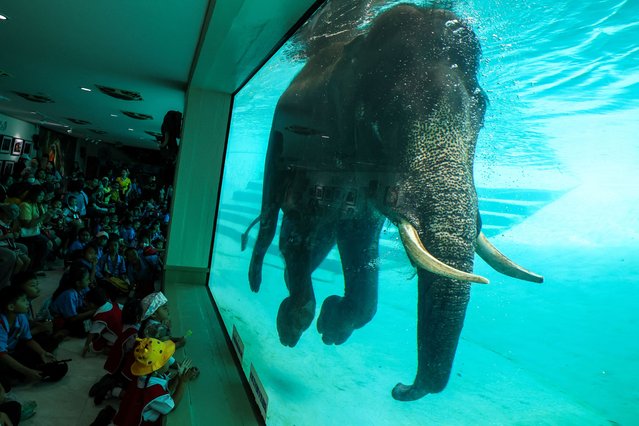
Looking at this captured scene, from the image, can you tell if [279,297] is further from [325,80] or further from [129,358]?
[325,80]

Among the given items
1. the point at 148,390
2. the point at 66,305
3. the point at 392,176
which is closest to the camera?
the point at 392,176

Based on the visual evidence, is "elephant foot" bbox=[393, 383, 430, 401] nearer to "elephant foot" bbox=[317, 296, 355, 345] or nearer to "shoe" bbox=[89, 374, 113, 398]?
"elephant foot" bbox=[317, 296, 355, 345]

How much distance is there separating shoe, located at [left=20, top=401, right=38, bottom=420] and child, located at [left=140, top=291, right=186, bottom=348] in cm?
103

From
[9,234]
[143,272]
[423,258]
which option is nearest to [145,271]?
[143,272]

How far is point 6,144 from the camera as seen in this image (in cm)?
1897

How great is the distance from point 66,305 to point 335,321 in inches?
153

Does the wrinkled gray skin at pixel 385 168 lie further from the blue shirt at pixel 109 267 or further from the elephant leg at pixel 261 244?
the blue shirt at pixel 109 267

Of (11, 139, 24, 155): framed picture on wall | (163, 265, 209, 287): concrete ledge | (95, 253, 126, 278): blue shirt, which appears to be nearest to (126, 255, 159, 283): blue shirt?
(163, 265, 209, 287): concrete ledge

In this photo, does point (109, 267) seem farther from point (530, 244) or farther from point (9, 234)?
point (530, 244)

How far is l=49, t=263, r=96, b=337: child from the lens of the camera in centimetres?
509

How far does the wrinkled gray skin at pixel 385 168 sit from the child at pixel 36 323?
224 centimetres

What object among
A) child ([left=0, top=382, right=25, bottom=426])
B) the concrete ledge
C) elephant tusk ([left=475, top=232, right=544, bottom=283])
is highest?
elephant tusk ([left=475, top=232, right=544, bottom=283])

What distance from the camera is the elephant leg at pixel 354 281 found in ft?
6.42

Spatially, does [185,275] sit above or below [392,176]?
below
